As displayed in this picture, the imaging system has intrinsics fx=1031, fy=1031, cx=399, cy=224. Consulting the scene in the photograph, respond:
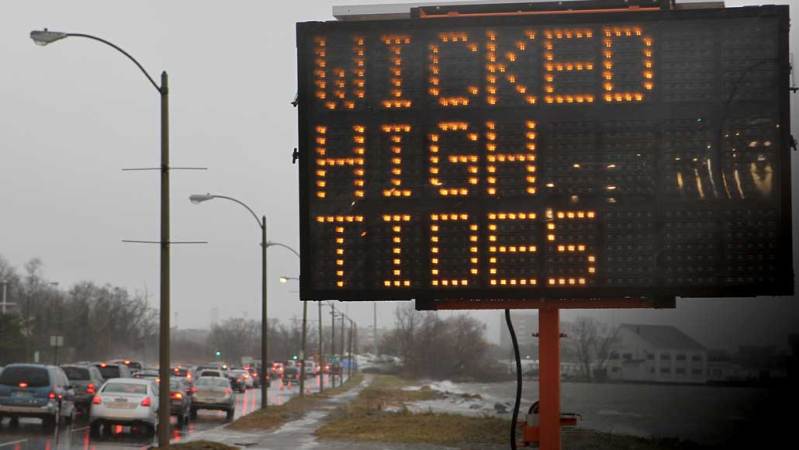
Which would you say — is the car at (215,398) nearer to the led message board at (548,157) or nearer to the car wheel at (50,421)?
the car wheel at (50,421)

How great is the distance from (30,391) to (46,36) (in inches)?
569

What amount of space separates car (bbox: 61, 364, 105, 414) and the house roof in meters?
19.0

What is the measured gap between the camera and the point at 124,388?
27344mm

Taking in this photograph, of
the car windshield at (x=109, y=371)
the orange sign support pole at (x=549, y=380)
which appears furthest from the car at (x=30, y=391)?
the orange sign support pole at (x=549, y=380)

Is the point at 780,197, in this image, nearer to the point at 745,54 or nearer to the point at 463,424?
the point at 745,54

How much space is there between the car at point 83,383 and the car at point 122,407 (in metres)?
9.81

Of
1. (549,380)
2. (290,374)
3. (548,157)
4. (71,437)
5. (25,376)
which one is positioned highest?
(548,157)

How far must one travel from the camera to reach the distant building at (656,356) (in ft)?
108

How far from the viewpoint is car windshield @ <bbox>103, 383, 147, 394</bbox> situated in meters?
27.3

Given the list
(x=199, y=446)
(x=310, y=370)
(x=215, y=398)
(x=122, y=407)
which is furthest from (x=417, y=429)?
(x=310, y=370)

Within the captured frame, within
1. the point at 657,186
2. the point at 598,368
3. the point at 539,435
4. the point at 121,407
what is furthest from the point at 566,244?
the point at 598,368

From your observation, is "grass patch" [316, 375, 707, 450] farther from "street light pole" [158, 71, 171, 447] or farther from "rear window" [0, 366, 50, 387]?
"rear window" [0, 366, 50, 387]

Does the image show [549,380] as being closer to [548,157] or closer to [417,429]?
[548,157]

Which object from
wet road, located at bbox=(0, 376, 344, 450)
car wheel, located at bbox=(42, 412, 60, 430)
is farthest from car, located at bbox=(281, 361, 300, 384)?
car wheel, located at bbox=(42, 412, 60, 430)
